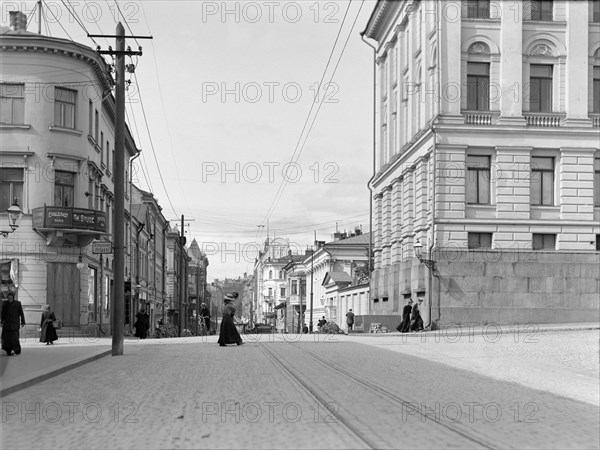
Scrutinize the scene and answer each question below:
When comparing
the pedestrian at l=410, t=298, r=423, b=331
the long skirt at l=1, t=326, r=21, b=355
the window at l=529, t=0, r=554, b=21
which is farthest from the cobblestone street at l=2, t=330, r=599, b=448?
the window at l=529, t=0, r=554, b=21

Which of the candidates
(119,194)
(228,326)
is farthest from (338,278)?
(119,194)

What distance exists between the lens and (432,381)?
13.7 metres

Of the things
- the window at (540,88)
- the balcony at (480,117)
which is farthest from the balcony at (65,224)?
the window at (540,88)

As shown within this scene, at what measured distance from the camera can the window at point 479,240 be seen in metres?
37.4

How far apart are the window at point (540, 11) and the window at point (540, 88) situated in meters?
1.99

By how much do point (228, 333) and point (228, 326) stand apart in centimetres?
23

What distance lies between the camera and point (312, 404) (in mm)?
10414

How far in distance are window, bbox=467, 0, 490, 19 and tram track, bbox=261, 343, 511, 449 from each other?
2390 centimetres

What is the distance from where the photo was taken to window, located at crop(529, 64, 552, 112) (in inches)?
1455

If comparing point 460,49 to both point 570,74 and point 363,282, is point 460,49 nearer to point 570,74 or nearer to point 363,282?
point 570,74

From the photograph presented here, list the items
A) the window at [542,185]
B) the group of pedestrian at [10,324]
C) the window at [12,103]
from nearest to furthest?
the group of pedestrian at [10,324], the window at [12,103], the window at [542,185]

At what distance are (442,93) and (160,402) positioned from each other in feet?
94.4

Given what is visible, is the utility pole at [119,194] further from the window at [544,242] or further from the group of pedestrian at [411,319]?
the window at [544,242]

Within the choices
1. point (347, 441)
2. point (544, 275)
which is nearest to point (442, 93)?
point (544, 275)
